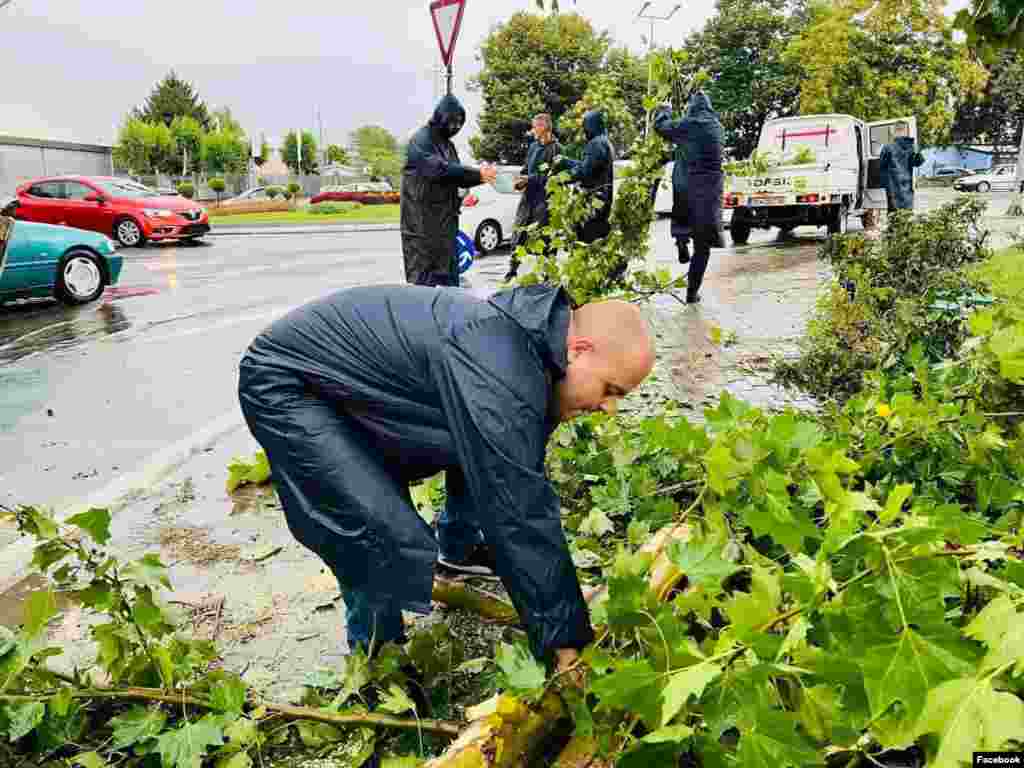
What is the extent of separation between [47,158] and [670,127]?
46202 mm

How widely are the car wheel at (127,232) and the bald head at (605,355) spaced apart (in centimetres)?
1904

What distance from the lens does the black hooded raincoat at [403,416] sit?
6.44ft

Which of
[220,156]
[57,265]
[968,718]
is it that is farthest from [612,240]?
[220,156]

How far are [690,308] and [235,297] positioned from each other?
6015 mm

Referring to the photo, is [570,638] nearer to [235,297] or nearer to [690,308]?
[690,308]

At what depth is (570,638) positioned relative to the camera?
1.96m

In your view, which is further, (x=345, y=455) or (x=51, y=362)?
(x=51, y=362)

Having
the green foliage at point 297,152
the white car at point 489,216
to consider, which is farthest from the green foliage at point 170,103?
the white car at point 489,216

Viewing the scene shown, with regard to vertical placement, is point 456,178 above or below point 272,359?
above

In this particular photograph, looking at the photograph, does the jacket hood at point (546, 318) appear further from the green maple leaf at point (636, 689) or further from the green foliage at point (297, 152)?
the green foliage at point (297, 152)

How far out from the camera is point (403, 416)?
2.35 m

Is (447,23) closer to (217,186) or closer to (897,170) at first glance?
(897,170)

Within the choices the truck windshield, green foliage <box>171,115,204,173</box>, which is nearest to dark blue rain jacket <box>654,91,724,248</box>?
the truck windshield

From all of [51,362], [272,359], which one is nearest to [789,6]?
[51,362]
